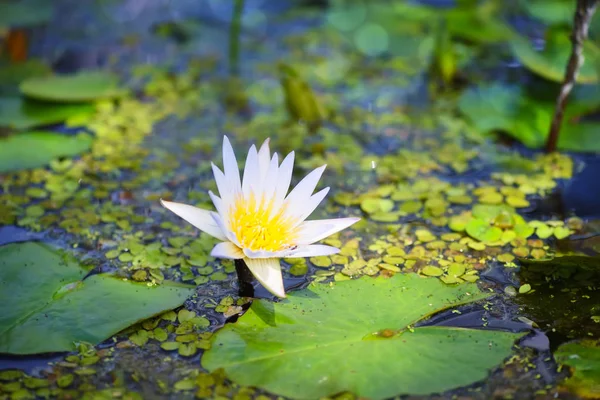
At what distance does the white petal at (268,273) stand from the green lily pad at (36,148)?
1.72 meters

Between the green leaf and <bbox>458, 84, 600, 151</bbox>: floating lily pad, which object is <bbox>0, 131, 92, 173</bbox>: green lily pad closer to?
the green leaf

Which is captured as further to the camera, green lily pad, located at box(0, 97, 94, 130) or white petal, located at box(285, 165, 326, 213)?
green lily pad, located at box(0, 97, 94, 130)

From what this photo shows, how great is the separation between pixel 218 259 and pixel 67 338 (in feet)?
2.43

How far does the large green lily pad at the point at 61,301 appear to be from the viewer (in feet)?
7.70

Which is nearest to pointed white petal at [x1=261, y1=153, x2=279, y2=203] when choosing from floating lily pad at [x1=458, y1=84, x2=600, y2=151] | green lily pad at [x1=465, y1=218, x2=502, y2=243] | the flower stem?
the flower stem

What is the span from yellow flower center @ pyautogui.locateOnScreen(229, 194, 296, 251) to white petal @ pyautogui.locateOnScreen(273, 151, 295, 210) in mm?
27

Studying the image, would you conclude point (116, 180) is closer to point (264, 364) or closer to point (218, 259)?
point (218, 259)

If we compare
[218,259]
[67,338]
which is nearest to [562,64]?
[218,259]

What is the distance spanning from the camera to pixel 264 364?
2205 millimetres

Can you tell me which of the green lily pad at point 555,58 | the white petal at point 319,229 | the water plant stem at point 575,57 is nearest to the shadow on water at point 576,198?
the water plant stem at point 575,57

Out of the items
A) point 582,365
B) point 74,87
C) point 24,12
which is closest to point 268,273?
point 582,365

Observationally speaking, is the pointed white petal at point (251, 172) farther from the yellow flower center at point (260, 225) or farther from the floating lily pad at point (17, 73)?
the floating lily pad at point (17, 73)

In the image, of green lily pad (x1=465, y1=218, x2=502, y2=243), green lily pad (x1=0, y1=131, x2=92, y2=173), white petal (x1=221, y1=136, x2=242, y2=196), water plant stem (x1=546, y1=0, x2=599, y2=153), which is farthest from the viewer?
green lily pad (x1=0, y1=131, x2=92, y2=173)

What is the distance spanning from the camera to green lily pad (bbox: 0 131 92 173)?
11.6 feet
